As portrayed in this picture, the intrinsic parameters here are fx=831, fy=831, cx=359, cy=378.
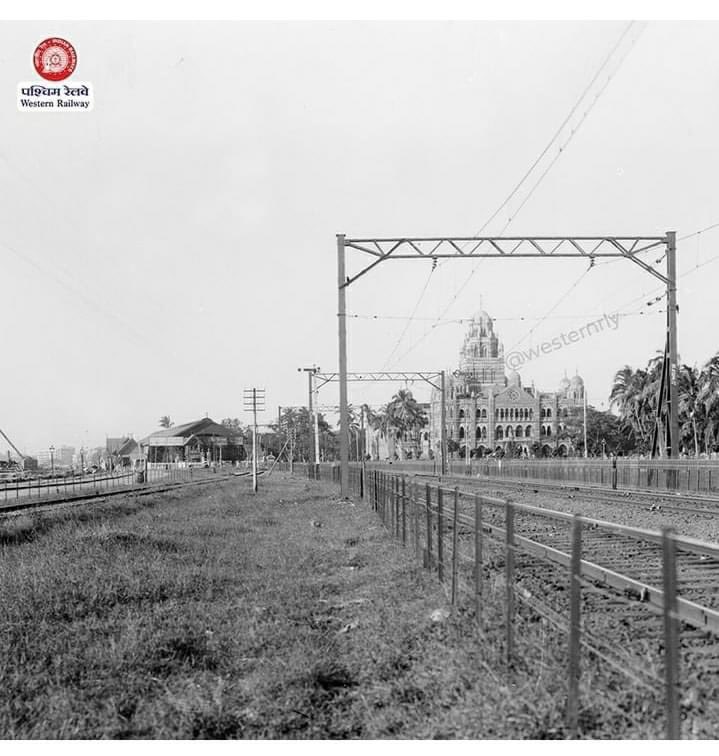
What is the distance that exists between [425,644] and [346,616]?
6.63 ft

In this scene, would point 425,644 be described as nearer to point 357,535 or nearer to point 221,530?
point 357,535

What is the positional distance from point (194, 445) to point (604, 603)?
122716mm

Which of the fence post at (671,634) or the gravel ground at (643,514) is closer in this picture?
the fence post at (671,634)

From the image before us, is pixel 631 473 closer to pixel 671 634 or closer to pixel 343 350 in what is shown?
pixel 343 350

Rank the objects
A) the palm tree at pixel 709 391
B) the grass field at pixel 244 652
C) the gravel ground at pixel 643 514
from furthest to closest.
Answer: the palm tree at pixel 709 391 → the gravel ground at pixel 643 514 → the grass field at pixel 244 652

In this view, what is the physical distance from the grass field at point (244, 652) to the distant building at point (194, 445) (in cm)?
10903

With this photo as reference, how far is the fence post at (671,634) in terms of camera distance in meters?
3.33

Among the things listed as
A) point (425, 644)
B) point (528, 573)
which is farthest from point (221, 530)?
point (425, 644)

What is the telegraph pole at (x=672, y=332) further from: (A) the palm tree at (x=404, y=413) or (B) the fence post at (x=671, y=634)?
(A) the palm tree at (x=404, y=413)

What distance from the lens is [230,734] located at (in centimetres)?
510

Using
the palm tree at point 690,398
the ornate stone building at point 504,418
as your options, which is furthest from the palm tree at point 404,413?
the palm tree at point 690,398

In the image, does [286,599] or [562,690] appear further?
[286,599]

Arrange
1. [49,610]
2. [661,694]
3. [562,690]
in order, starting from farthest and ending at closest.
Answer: [49,610] → [562,690] → [661,694]

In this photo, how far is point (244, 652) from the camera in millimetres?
7117
